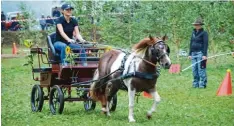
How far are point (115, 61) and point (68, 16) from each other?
3.97 feet

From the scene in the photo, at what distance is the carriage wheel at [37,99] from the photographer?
465 inches

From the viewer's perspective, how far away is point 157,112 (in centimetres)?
1152

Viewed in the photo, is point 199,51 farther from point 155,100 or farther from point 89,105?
point 155,100

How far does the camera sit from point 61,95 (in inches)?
438

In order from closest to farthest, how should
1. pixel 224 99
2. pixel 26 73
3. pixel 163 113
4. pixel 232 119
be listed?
pixel 232 119, pixel 163 113, pixel 224 99, pixel 26 73

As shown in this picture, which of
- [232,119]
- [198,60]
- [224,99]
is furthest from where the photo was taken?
[198,60]

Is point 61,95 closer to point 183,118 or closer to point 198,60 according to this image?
point 183,118

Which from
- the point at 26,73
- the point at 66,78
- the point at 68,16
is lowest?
the point at 26,73

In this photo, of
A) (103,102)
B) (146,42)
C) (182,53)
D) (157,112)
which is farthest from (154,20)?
(146,42)

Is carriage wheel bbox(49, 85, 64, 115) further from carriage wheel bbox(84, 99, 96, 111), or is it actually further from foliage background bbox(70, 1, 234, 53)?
foliage background bbox(70, 1, 234, 53)

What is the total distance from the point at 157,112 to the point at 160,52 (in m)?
1.79

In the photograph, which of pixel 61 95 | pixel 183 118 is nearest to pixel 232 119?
pixel 183 118

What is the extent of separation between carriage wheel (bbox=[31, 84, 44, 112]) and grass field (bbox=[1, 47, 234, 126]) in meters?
0.14

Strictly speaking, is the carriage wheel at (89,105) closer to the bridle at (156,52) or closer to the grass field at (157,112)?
the grass field at (157,112)
